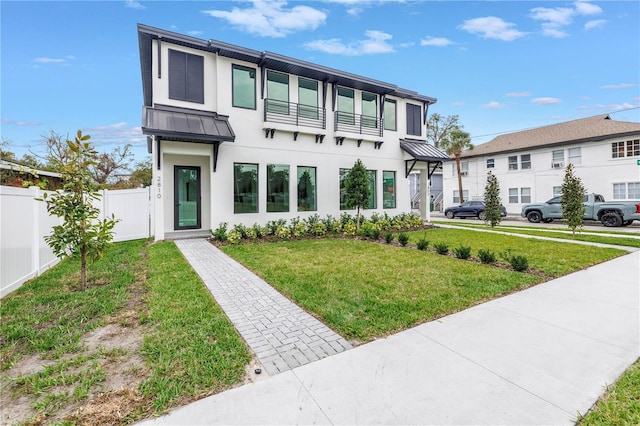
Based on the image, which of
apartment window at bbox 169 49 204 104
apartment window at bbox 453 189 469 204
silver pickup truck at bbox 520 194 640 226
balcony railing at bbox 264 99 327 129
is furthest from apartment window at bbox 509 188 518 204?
apartment window at bbox 169 49 204 104

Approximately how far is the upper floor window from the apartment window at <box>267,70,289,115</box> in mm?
23535

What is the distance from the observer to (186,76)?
34.2ft

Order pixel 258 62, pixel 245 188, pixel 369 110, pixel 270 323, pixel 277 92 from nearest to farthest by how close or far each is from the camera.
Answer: pixel 270 323, pixel 258 62, pixel 245 188, pixel 277 92, pixel 369 110

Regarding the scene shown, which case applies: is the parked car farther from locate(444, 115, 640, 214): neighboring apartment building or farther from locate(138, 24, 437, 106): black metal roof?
locate(138, 24, 437, 106): black metal roof

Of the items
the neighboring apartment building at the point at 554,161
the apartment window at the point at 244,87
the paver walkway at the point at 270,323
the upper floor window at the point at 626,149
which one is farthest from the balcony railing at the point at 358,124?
the upper floor window at the point at 626,149

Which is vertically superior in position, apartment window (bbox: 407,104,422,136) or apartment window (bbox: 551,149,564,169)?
apartment window (bbox: 407,104,422,136)

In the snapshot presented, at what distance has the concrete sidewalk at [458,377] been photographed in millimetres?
2221

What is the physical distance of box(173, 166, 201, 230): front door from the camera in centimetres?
1164

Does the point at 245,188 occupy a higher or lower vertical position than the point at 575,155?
lower

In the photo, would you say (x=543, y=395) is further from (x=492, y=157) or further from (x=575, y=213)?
(x=492, y=157)

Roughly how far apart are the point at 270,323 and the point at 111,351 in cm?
179

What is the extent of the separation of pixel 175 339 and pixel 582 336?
491 cm

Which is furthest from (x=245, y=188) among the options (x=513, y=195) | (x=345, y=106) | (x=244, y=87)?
(x=513, y=195)

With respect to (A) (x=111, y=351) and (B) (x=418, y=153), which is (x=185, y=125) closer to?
(A) (x=111, y=351)
